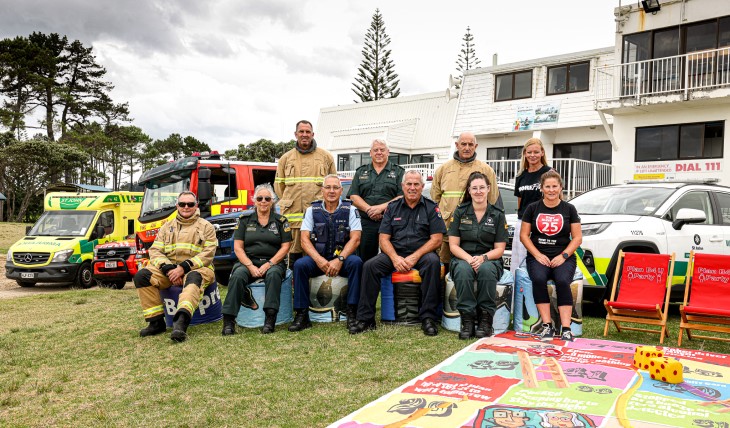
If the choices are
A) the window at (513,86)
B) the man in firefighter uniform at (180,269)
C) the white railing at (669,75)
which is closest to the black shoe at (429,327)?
the man in firefighter uniform at (180,269)

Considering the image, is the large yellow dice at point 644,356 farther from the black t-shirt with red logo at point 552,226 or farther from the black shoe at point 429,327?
the black shoe at point 429,327

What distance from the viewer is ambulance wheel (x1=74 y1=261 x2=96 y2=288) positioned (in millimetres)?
12453

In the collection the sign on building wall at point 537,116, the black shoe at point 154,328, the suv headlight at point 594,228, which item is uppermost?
the sign on building wall at point 537,116

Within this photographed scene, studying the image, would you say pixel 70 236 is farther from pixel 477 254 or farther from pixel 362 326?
pixel 477 254

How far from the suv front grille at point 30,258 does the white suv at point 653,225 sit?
1072cm

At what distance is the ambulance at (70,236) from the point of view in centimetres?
1223

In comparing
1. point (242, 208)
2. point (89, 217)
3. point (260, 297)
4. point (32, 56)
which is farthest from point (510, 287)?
point (32, 56)

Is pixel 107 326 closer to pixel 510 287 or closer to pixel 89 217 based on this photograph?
pixel 510 287

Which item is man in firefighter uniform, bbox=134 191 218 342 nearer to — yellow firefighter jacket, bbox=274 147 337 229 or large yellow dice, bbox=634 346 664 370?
yellow firefighter jacket, bbox=274 147 337 229

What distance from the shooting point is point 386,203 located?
6773mm

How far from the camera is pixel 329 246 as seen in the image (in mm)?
6547

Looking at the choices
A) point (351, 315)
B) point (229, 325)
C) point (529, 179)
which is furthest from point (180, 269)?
point (529, 179)

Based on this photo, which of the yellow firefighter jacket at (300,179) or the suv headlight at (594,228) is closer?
the suv headlight at (594,228)

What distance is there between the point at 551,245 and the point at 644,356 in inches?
70.1
